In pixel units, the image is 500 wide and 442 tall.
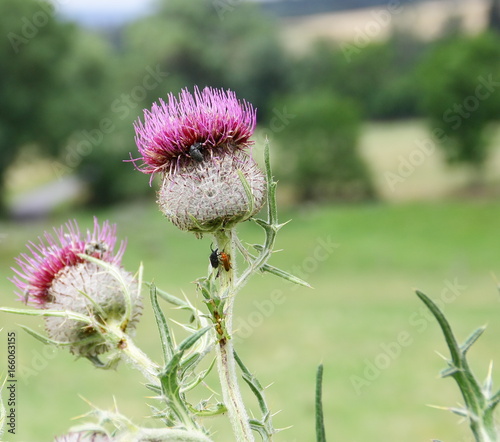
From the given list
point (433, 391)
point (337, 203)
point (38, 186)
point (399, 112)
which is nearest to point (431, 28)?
point (399, 112)

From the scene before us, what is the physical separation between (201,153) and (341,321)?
74.6ft

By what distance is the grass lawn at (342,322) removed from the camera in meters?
16.5

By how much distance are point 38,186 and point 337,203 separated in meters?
28.3

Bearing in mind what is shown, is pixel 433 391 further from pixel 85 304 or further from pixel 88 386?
pixel 85 304

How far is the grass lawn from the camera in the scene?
16516 millimetres

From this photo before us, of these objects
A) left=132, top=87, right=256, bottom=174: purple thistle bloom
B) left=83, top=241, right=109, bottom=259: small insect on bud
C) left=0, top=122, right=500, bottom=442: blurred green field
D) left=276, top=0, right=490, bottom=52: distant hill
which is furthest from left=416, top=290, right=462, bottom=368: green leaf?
left=276, top=0, right=490, bottom=52: distant hill

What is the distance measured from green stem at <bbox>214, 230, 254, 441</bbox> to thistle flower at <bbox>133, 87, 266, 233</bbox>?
193 mm

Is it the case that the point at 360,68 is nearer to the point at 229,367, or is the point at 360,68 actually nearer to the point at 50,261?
the point at 50,261

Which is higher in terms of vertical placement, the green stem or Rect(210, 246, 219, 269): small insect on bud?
Rect(210, 246, 219, 269): small insect on bud

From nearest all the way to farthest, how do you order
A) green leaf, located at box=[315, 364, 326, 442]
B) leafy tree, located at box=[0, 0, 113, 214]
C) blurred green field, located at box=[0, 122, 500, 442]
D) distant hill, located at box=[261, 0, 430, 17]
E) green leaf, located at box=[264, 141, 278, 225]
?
1. green leaf, located at box=[315, 364, 326, 442]
2. green leaf, located at box=[264, 141, 278, 225]
3. blurred green field, located at box=[0, 122, 500, 442]
4. leafy tree, located at box=[0, 0, 113, 214]
5. distant hill, located at box=[261, 0, 430, 17]

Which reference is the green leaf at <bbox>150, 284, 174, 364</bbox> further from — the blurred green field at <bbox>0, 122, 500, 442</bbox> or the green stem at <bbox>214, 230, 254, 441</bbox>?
the blurred green field at <bbox>0, 122, 500, 442</bbox>

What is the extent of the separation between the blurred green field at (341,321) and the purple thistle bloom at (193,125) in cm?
304

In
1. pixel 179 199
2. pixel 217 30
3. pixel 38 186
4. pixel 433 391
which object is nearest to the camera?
pixel 179 199

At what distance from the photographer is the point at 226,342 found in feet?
5.36
